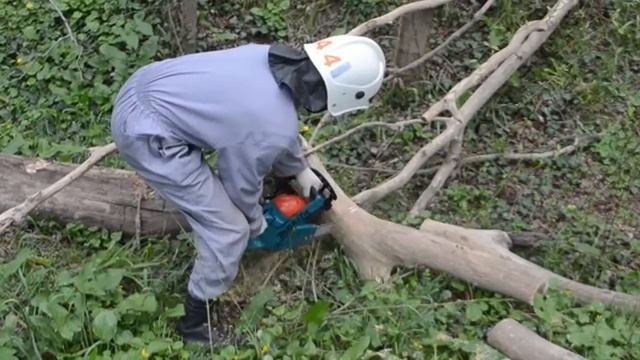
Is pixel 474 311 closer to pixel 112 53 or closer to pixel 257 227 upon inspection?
pixel 257 227

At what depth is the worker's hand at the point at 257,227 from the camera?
148 inches

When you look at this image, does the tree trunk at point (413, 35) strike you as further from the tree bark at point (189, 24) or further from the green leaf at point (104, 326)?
the green leaf at point (104, 326)

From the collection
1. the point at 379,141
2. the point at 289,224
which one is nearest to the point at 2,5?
the point at 379,141

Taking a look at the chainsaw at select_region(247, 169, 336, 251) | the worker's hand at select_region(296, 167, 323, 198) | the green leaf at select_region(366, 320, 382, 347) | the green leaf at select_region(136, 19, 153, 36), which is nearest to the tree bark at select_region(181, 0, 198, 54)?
the green leaf at select_region(136, 19, 153, 36)

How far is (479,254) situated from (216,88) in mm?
1232

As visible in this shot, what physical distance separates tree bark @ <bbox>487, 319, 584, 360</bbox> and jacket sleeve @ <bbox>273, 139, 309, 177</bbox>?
94 centimetres

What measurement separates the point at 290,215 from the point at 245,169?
0.46 metres

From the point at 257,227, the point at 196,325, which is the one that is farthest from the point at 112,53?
the point at 196,325

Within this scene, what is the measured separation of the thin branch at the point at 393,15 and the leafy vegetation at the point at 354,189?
0.54 meters

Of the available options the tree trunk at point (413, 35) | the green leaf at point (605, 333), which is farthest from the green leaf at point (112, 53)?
the green leaf at point (605, 333)

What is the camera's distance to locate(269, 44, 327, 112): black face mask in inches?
134

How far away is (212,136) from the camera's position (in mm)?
3424

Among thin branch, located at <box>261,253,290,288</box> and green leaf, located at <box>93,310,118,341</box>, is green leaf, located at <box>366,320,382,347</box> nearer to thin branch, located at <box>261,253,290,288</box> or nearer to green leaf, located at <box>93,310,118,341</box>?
thin branch, located at <box>261,253,290,288</box>

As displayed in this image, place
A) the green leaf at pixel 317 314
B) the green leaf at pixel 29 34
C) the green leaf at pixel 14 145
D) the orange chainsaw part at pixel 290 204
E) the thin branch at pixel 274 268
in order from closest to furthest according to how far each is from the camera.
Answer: the green leaf at pixel 317 314, the orange chainsaw part at pixel 290 204, the thin branch at pixel 274 268, the green leaf at pixel 14 145, the green leaf at pixel 29 34
